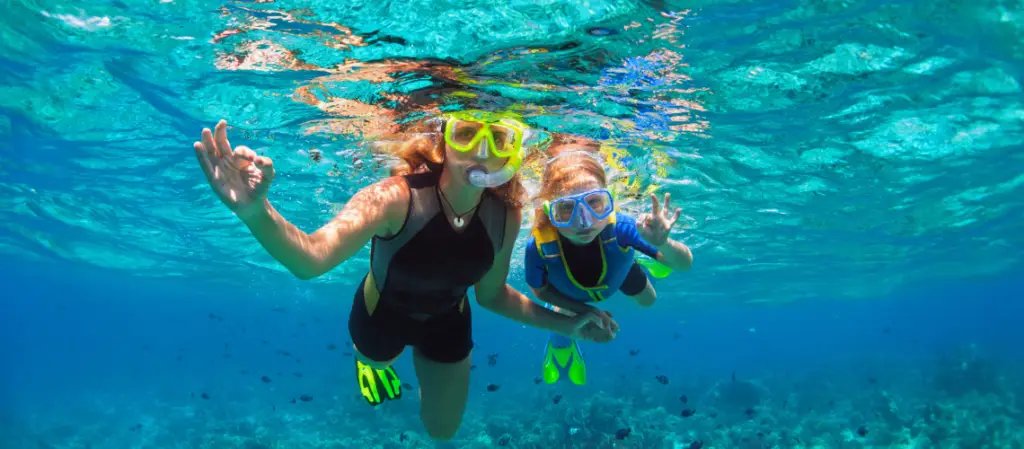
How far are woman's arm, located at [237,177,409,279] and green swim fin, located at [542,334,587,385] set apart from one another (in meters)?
4.17

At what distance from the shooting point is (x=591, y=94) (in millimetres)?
10016

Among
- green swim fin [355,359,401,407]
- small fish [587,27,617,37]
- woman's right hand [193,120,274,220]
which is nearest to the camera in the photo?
woman's right hand [193,120,274,220]

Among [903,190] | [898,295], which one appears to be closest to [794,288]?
[898,295]

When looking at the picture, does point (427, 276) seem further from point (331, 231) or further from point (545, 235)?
point (545, 235)

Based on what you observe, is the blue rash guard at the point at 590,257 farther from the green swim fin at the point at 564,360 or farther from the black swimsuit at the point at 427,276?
the black swimsuit at the point at 427,276

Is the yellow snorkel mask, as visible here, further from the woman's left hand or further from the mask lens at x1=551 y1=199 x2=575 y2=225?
the woman's left hand

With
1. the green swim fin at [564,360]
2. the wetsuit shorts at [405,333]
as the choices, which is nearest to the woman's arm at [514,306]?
the wetsuit shorts at [405,333]

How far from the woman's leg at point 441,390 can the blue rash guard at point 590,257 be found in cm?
169

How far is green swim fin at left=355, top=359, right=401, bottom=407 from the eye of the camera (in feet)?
19.3

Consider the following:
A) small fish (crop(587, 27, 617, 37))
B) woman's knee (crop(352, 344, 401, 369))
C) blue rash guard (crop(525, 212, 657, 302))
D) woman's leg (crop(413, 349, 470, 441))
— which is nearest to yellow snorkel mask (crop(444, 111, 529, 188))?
blue rash guard (crop(525, 212, 657, 302))

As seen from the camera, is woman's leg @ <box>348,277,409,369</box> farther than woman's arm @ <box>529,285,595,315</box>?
No

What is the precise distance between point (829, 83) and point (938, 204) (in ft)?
50.7

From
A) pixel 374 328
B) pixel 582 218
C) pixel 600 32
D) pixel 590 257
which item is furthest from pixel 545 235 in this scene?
pixel 600 32

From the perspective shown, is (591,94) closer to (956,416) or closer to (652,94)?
(652,94)
